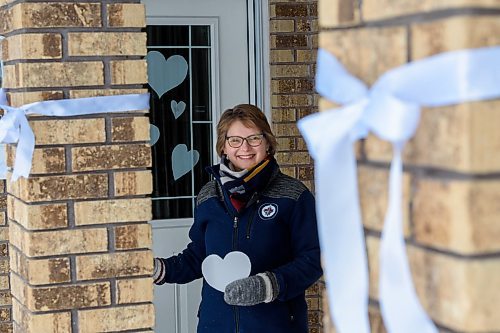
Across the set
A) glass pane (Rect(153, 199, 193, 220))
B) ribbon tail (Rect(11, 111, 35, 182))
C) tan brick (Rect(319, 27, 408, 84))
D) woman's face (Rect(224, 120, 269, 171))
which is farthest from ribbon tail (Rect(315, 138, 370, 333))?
glass pane (Rect(153, 199, 193, 220))

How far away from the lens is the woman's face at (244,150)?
355 centimetres

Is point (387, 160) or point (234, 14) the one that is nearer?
point (387, 160)

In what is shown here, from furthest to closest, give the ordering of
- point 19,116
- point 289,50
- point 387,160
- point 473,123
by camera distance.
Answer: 1. point 289,50
2. point 19,116
3. point 387,160
4. point 473,123

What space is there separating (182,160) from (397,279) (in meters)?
4.09

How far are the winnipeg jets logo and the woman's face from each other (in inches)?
8.0

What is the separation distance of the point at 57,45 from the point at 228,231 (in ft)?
3.42

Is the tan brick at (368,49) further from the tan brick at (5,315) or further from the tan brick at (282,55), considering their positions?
the tan brick at (5,315)

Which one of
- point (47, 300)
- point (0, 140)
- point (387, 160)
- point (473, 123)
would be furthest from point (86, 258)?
point (473, 123)

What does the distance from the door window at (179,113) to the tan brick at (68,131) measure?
2242 mm

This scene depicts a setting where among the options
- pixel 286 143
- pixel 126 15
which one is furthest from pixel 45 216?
pixel 286 143

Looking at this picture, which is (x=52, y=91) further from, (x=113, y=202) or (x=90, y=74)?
(x=113, y=202)

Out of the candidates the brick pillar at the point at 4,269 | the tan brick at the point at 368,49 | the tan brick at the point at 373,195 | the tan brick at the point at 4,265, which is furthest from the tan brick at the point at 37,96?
the tan brick at the point at 4,265

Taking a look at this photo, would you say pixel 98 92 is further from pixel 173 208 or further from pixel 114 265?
pixel 173 208

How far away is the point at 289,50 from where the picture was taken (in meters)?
5.07
